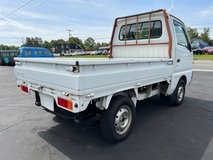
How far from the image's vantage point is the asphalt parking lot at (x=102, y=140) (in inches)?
110

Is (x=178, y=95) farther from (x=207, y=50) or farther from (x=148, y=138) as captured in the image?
(x=207, y=50)

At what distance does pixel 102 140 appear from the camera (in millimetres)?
3244

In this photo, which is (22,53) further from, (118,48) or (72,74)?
(72,74)

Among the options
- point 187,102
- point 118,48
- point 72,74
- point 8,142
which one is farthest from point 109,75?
point 187,102

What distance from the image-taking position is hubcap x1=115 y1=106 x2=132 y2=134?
3.07 metres

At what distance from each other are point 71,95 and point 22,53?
625 inches

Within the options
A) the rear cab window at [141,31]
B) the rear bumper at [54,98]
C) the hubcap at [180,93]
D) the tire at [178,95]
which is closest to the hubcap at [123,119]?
the rear bumper at [54,98]

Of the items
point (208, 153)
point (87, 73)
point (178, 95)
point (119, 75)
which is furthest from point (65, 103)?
point (178, 95)

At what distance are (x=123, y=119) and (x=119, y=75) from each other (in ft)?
3.14

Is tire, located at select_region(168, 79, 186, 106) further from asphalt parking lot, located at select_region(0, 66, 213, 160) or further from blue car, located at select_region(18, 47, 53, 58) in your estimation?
blue car, located at select_region(18, 47, 53, 58)

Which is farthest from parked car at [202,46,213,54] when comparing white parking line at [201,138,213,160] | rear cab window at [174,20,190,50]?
white parking line at [201,138,213,160]

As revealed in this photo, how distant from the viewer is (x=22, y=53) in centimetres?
1616

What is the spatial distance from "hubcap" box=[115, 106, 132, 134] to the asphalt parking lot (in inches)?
9.2

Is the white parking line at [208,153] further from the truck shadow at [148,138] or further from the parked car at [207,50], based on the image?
the parked car at [207,50]
